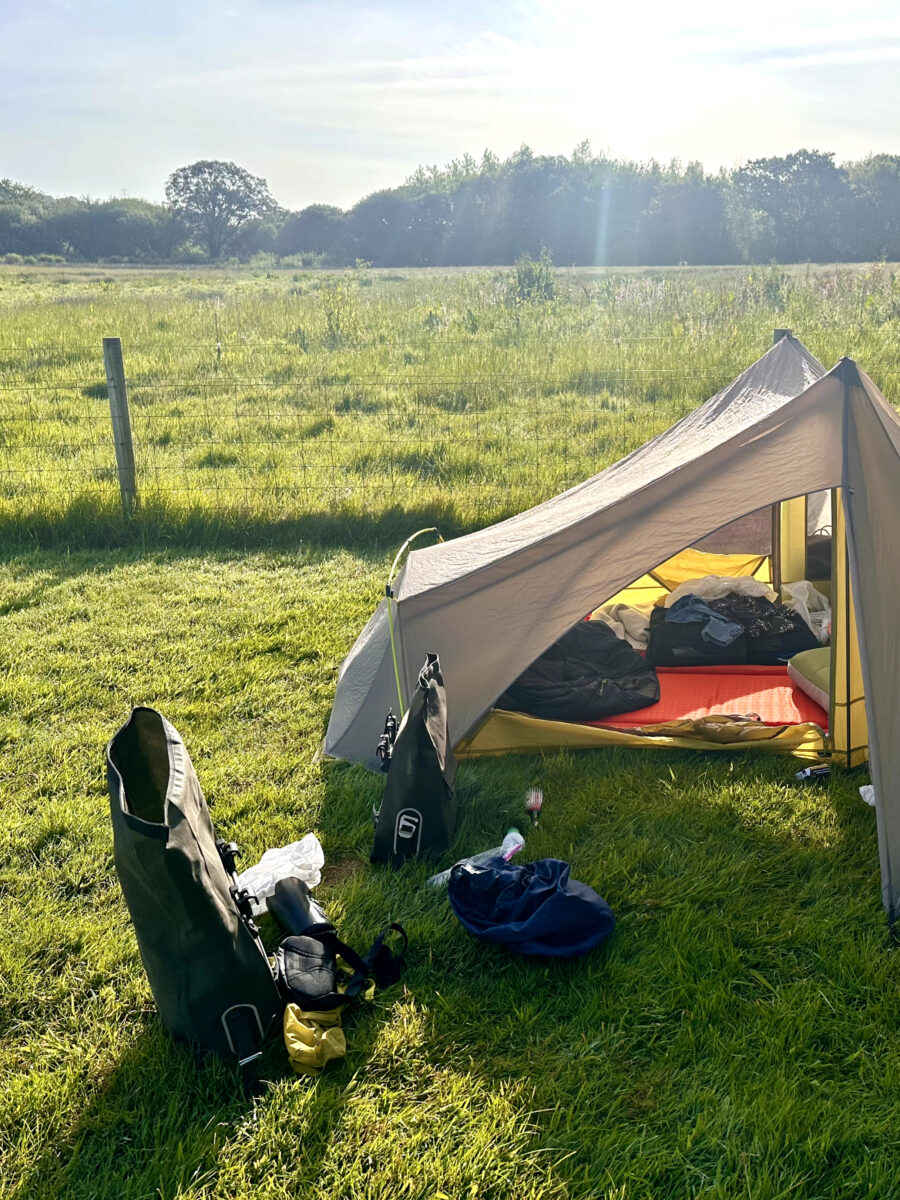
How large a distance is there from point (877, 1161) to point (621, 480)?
2510 millimetres

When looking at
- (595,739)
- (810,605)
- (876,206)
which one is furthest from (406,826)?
(876,206)

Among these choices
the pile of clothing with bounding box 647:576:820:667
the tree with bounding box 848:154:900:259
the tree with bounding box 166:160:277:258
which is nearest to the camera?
the pile of clothing with bounding box 647:576:820:667

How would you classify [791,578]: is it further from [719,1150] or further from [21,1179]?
[21,1179]

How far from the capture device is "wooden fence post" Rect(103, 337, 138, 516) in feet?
19.8

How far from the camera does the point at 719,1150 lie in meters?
1.99

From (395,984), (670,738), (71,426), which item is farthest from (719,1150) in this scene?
(71,426)

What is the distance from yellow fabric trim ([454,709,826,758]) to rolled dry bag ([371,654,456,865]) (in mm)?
518

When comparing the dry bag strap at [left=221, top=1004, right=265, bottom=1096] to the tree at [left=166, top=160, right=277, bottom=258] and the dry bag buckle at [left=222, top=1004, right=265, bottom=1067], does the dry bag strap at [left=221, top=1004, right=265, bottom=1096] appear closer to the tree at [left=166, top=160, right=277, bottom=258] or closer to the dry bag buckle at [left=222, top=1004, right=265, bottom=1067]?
the dry bag buckle at [left=222, top=1004, right=265, bottom=1067]

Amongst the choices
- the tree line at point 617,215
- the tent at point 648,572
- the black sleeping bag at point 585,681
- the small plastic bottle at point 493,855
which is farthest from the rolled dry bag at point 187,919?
the tree line at point 617,215

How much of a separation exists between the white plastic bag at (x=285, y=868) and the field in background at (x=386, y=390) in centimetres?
332

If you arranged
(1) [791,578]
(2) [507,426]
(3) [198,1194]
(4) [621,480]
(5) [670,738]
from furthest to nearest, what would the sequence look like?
(2) [507,426], (1) [791,578], (4) [621,480], (5) [670,738], (3) [198,1194]

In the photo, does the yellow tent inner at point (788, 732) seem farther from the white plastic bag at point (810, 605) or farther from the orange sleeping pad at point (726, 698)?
the white plastic bag at point (810, 605)

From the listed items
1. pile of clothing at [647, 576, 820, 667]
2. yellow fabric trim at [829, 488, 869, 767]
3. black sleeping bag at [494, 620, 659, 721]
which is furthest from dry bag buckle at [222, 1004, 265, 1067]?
pile of clothing at [647, 576, 820, 667]

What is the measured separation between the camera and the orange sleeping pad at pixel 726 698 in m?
3.76
